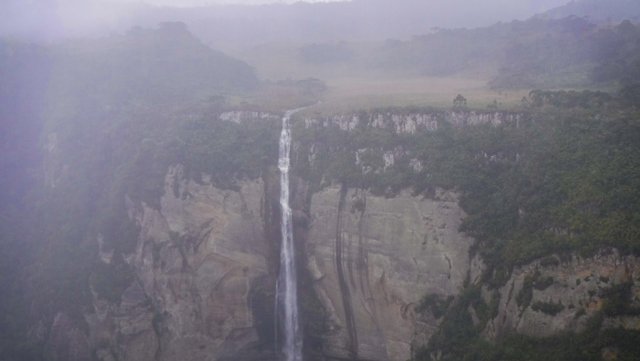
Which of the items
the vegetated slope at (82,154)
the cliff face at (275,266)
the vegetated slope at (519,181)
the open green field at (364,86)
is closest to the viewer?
the vegetated slope at (519,181)

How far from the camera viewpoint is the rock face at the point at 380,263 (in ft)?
102

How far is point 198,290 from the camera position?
3494cm

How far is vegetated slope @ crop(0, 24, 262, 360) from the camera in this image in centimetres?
3688

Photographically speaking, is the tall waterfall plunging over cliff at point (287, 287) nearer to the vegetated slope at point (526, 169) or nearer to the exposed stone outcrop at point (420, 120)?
the vegetated slope at point (526, 169)

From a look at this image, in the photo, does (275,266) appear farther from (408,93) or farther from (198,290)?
(408,93)

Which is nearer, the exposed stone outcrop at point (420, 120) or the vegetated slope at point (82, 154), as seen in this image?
the exposed stone outcrop at point (420, 120)

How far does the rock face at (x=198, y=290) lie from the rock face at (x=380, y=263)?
3576 millimetres

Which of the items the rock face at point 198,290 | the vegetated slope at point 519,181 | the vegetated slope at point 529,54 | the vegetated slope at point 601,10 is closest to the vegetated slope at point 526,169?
the vegetated slope at point 519,181

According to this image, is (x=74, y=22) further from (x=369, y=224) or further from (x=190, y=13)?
(x=369, y=224)

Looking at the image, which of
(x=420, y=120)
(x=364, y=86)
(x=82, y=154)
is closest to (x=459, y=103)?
(x=420, y=120)

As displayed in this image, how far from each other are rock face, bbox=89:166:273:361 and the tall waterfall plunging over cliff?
0.91m

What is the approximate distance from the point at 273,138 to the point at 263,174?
327cm

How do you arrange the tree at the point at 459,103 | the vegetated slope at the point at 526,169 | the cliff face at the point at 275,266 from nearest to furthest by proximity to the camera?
the vegetated slope at the point at 526,169, the cliff face at the point at 275,266, the tree at the point at 459,103

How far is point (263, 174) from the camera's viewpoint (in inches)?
1452
